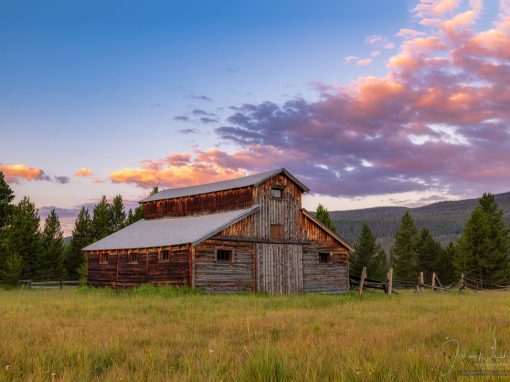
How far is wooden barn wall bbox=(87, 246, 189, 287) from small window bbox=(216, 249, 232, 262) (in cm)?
238

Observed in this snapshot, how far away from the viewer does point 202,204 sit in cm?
3791

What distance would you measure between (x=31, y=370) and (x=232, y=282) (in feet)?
78.1

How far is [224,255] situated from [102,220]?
33393 mm

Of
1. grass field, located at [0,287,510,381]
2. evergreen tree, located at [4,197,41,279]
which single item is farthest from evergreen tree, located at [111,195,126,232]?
grass field, located at [0,287,510,381]

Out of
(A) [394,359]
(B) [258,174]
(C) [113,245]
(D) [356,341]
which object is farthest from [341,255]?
(A) [394,359]

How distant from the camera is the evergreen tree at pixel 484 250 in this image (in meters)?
53.2

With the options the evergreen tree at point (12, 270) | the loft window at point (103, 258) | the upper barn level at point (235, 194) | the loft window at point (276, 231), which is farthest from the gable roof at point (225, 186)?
the evergreen tree at point (12, 270)

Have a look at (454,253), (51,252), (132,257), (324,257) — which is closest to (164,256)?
(132,257)

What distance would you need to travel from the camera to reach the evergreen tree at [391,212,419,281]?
64312 millimetres

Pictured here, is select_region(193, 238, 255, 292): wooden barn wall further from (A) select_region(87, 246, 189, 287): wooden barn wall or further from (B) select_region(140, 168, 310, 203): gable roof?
(B) select_region(140, 168, 310, 203): gable roof

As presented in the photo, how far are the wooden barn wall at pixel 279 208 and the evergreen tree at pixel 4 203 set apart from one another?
31.4 metres

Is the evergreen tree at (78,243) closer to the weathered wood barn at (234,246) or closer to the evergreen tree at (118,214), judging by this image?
the evergreen tree at (118,214)

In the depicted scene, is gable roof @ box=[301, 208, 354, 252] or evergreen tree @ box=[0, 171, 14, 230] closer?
gable roof @ box=[301, 208, 354, 252]

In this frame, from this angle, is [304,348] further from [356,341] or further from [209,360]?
[209,360]
